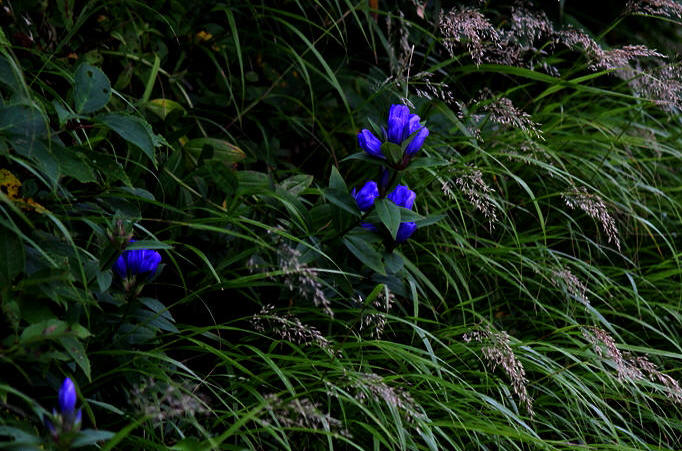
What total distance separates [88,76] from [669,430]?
61.1 inches

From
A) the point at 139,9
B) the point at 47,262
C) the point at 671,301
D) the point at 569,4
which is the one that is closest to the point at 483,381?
the point at 671,301

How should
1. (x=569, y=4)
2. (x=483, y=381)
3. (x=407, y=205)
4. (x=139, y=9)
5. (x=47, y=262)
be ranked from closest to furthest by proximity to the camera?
1. (x=47, y=262)
2. (x=407, y=205)
3. (x=483, y=381)
4. (x=139, y=9)
5. (x=569, y=4)

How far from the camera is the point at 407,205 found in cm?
157

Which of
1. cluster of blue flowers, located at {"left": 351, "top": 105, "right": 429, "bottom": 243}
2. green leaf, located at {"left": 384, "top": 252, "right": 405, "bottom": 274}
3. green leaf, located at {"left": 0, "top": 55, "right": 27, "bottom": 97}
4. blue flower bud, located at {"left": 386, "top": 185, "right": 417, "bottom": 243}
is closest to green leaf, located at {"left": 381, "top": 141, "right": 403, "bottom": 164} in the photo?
cluster of blue flowers, located at {"left": 351, "top": 105, "right": 429, "bottom": 243}

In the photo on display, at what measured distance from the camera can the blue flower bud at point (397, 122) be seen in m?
1.47

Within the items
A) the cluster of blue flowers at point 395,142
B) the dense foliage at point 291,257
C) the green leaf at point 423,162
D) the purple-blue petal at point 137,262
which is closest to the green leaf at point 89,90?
the dense foliage at point 291,257

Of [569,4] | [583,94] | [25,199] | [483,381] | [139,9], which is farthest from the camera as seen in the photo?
[569,4]

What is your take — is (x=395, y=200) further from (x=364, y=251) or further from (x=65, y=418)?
(x=65, y=418)

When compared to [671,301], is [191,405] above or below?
above

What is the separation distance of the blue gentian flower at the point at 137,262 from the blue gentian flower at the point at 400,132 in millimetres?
476

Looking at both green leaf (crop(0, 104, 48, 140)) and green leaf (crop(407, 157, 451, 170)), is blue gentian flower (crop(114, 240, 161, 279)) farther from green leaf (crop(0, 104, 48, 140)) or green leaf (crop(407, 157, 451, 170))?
green leaf (crop(407, 157, 451, 170))

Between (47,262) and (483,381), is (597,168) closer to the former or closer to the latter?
(483,381)

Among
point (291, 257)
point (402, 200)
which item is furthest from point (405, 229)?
point (291, 257)

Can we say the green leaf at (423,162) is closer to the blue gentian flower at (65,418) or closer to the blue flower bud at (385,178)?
the blue flower bud at (385,178)
